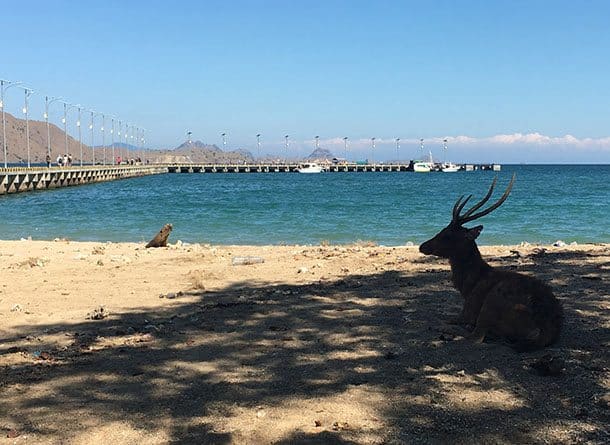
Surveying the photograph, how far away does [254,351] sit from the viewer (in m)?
6.62

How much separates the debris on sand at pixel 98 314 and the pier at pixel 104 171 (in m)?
53.8

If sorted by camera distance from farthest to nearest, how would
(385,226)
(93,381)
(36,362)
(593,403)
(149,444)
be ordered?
(385,226) → (36,362) → (93,381) → (593,403) → (149,444)

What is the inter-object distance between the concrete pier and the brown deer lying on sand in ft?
190

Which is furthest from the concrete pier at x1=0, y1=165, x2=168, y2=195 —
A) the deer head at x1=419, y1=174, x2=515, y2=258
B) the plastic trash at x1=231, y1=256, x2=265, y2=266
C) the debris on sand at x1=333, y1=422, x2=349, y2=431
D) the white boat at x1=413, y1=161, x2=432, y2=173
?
the white boat at x1=413, y1=161, x2=432, y2=173

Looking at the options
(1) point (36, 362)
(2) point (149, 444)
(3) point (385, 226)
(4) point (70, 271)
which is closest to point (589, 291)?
(2) point (149, 444)

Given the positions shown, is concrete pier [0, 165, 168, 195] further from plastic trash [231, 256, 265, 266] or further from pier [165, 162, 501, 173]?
plastic trash [231, 256, 265, 266]

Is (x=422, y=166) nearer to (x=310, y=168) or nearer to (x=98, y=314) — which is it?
(x=310, y=168)

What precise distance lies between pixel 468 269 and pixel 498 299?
0.77 metres

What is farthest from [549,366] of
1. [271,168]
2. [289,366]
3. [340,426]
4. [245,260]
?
[271,168]

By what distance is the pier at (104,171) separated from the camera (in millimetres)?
60519

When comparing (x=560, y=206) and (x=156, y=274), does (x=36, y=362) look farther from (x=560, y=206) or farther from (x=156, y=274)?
(x=560, y=206)

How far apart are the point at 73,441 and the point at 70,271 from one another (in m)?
9.17

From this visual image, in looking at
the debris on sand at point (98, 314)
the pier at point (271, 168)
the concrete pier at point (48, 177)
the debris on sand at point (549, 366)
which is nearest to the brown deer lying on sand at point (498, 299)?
the debris on sand at point (549, 366)

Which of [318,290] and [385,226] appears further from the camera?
[385,226]
